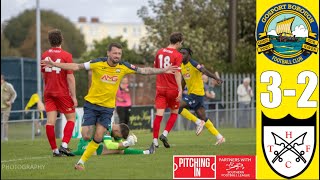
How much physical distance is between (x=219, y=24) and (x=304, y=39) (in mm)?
36448

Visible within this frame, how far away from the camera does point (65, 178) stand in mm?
13969

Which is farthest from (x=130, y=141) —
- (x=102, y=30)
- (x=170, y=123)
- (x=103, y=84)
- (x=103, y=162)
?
(x=102, y=30)

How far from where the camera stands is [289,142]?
38.6 ft

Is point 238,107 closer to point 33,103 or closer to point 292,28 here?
point 33,103

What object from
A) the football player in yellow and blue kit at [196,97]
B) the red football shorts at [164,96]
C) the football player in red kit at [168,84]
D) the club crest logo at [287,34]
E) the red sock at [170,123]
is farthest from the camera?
the football player in yellow and blue kit at [196,97]

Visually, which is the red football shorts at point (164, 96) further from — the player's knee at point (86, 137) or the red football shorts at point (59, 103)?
the player's knee at point (86, 137)

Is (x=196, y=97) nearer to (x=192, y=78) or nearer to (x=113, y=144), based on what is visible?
(x=192, y=78)

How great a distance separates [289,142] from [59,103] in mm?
7507

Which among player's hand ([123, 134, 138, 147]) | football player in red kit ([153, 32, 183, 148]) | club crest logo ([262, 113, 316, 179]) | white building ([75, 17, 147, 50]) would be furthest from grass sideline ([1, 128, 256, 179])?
white building ([75, 17, 147, 50])

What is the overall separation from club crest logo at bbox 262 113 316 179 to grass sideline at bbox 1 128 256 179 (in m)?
2.64

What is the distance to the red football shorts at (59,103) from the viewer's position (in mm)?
18438

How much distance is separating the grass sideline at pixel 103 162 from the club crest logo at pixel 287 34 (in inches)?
126

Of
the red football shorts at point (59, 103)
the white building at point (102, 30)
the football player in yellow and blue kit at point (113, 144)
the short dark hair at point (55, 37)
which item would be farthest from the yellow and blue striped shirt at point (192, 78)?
the white building at point (102, 30)

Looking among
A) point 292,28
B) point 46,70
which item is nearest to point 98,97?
point 46,70
